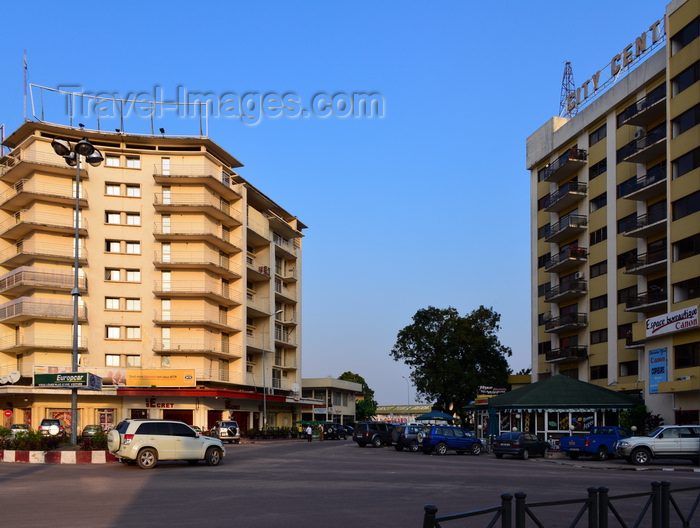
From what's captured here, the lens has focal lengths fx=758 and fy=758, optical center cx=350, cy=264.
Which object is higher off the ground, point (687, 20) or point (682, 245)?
point (687, 20)

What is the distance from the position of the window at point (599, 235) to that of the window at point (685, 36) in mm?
14896

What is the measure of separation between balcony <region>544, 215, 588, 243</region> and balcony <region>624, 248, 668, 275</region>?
867 cm

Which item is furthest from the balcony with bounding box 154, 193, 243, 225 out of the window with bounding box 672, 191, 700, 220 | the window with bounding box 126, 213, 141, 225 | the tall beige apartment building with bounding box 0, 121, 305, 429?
the window with bounding box 672, 191, 700, 220

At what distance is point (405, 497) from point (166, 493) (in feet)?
17.1

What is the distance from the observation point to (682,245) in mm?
41156

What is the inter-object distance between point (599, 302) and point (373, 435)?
19104 mm

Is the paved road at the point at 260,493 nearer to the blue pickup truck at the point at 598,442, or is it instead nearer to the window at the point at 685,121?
the blue pickup truck at the point at 598,442

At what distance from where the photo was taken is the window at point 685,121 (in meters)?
40.3

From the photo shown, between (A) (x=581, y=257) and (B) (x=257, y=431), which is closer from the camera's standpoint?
(A) (x=581, y=257)

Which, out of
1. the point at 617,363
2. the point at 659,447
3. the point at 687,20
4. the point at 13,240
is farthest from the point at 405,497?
the point at 13,240

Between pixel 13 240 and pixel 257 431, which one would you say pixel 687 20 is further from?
pixel 13 240

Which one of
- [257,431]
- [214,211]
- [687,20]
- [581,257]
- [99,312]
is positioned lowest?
[257,431]

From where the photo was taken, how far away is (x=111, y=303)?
60938 millimetres

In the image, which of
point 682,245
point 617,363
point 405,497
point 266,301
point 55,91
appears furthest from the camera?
point 266,301
